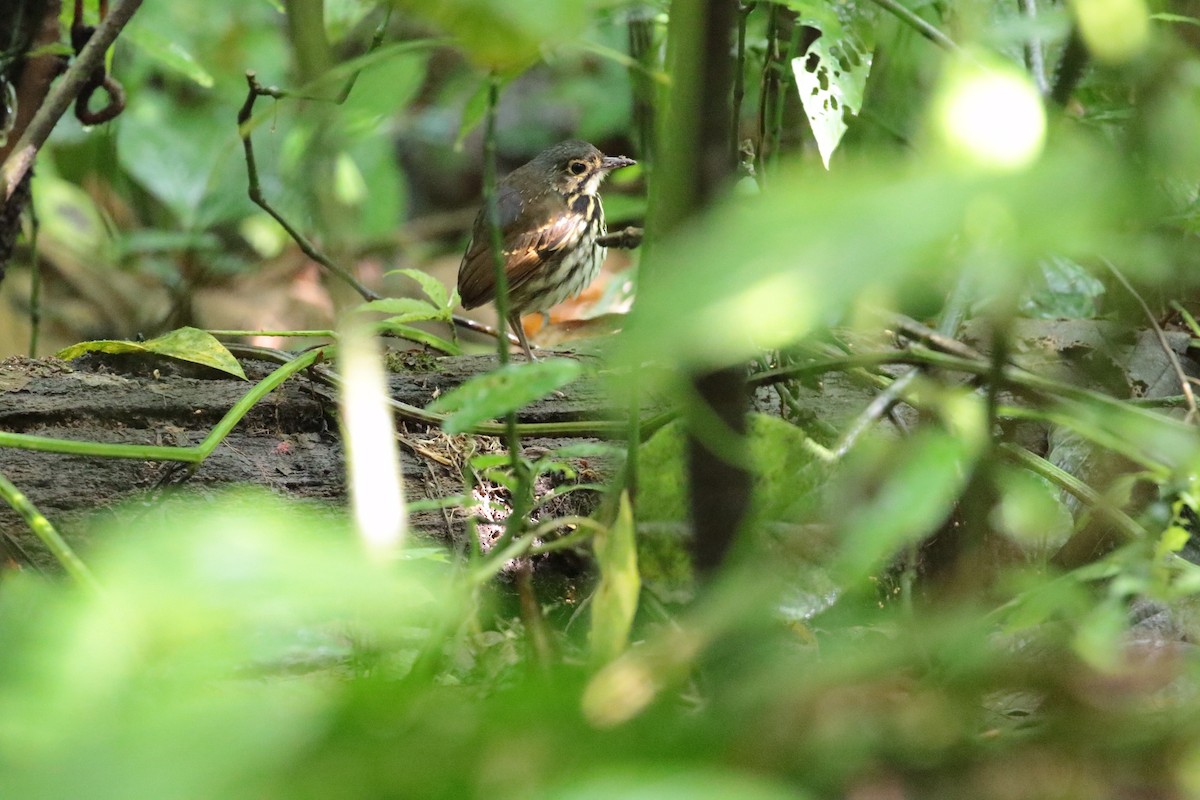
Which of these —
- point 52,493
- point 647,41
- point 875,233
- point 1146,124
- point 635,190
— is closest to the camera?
point 875,233

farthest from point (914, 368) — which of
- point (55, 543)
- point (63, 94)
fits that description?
point (63, 94)

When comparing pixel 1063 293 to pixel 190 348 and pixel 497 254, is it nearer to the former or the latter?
pixel 190 348

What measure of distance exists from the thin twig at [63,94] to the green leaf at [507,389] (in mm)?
1831

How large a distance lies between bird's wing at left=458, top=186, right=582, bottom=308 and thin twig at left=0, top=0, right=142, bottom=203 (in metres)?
1.47

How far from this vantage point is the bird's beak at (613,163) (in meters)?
4.30

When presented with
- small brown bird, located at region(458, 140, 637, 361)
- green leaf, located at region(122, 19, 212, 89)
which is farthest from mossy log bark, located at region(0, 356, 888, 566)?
small brown bird, located at region(458, 140, 637, 361)

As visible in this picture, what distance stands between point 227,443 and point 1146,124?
1627 millimetres

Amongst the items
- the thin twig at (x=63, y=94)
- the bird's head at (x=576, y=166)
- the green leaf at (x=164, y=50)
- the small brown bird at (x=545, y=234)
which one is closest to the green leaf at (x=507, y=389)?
the thin twig at (x=63, y=94)

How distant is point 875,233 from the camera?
420mm

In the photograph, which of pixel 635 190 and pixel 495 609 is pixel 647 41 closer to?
pixel 495 609

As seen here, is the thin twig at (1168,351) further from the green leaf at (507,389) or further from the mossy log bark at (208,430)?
the green leaf at (507,389)

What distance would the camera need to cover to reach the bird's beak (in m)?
4.30

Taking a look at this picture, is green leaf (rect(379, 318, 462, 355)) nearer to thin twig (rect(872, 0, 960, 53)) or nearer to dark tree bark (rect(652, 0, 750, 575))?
thin twig (rect(872, 0, 960, 53))

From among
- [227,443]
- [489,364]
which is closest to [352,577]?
[227,443]
